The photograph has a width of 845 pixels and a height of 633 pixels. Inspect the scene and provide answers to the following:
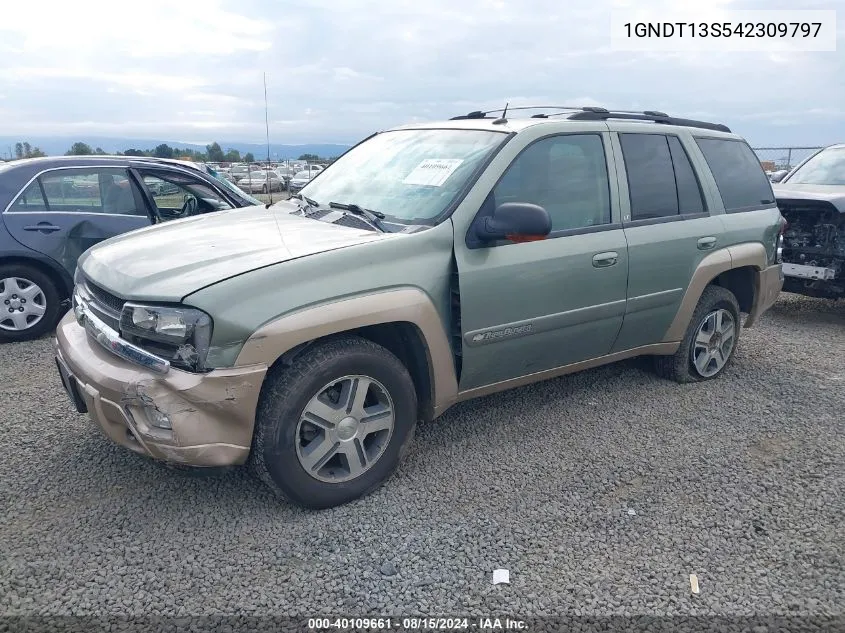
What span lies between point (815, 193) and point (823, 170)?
3.45 feet

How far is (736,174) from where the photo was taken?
4.83 metres

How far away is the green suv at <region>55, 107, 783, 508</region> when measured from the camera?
275cm

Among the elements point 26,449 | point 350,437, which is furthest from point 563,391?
point 26,449

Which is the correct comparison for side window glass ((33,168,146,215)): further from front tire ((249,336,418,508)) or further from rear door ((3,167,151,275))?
front tire ((249,336,418,508))

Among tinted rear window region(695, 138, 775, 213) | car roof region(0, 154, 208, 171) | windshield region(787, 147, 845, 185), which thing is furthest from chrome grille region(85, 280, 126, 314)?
windshield region(787, 147, 845, 185)

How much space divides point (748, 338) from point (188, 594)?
5.41 metres

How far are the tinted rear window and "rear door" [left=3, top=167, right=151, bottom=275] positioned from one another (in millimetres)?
4803

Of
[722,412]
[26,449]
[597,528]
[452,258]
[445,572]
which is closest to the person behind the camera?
[445,572]

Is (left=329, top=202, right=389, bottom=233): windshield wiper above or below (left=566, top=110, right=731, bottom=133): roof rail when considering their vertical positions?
below

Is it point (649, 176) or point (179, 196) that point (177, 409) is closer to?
point (649, 176)

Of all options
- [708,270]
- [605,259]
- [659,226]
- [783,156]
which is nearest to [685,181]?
[659,226]

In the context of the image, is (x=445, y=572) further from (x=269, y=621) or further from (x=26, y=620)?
(x=26, y=620)

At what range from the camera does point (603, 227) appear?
390 centimetres

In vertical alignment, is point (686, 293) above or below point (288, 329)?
below
